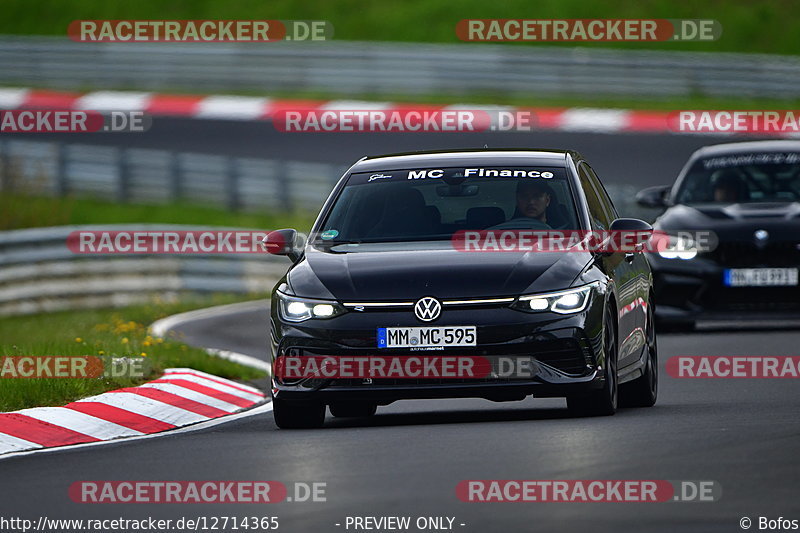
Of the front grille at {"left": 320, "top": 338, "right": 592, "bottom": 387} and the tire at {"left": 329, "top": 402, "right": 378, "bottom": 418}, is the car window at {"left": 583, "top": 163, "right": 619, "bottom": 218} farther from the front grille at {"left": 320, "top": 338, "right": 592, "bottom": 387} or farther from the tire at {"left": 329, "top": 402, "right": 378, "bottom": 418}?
the front grille at {"left": 320, "top": 338, "right": 592, "bottom": 387}

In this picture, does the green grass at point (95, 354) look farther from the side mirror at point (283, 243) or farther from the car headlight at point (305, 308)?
the car headlight at point (305, 308)

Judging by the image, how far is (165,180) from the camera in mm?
32188

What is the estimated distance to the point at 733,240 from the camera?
55.9 feet

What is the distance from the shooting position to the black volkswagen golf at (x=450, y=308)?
10.1 metres

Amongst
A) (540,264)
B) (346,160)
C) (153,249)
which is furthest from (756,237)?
(346,160)

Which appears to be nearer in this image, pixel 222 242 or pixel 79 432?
pixel 79 432

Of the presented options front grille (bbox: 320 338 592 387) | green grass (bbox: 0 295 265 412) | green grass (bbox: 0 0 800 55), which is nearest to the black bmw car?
green grass (bbox: 0 295 265 412)

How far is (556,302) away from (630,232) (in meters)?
1.38

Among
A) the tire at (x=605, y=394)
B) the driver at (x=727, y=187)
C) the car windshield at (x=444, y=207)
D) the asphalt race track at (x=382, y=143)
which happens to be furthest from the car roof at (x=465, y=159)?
the asphalt race track at (x=382, y=143)

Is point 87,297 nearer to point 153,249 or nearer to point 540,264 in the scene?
point 153,249

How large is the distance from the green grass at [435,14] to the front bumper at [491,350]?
34141 millimetres

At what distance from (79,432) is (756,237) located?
26.3ft

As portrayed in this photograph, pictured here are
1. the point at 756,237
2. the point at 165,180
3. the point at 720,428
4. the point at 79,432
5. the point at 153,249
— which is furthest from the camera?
the point at 165,180

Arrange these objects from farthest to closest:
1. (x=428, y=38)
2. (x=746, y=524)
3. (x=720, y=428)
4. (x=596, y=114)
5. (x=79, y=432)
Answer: (x=428, y=38), (x=596, y=114), (x=79, y=432), (x=720, y=428), (x=746, y=524)
